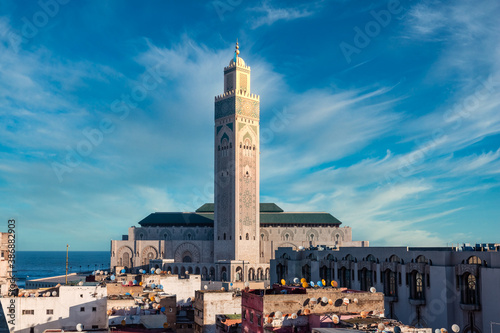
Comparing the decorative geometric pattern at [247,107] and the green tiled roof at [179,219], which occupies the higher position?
the decorative geometric pattern at [247,107]

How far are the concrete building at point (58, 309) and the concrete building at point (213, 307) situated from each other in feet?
28.6

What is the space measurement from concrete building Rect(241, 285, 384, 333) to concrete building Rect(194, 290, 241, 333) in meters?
9.48

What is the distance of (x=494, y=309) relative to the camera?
4734 cm

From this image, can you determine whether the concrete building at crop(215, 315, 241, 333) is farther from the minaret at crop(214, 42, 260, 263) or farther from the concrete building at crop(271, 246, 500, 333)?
the minaret at crop(214, 42, 260, 263)

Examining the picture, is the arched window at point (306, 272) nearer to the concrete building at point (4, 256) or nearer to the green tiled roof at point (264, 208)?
the concrete building at point (4, 256)

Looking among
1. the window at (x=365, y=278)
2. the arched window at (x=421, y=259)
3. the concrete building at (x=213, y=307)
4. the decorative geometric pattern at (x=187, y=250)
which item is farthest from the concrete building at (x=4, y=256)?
the decorative geometric pattern at (x=187, y=250)

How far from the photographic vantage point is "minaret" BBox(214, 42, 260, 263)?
12100 centimetres

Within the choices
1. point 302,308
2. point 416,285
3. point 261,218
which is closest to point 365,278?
point 416,285

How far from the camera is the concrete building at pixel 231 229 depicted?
120812mm

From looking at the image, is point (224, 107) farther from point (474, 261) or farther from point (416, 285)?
point (474, 261)

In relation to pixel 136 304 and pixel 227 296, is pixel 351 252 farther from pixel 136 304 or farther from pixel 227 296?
pixel 136 304

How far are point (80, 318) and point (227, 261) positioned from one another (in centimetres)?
6839

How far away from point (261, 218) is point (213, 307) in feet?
283

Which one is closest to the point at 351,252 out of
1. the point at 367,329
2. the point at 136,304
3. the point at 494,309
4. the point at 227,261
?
the point at 494,309
